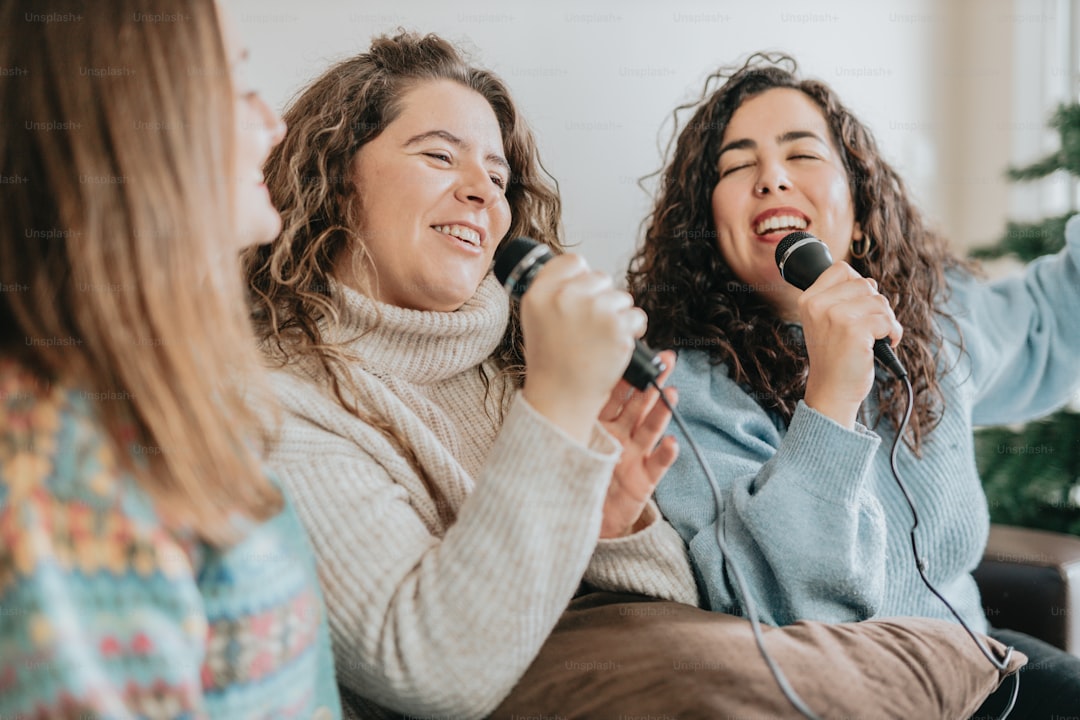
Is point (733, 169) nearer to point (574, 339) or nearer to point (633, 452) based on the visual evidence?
point (633, 452)

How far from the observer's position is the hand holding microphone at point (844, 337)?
3.52 feet

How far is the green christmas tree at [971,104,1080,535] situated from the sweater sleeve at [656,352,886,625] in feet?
3.04

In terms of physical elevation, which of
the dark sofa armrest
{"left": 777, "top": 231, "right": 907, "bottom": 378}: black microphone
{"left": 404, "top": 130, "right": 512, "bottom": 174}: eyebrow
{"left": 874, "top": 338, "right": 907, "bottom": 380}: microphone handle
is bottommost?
the dark sofa armrest

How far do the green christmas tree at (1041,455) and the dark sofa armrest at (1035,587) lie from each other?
1.09 feet

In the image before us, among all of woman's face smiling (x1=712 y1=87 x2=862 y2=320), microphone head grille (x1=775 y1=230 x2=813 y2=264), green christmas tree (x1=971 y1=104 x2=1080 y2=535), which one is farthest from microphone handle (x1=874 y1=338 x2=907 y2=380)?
green christmas tree (x1=971 y1=104 x2=1080 y2=535)

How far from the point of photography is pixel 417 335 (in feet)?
3.65

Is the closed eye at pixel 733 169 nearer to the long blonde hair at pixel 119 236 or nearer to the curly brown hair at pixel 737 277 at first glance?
the curly brown hair at pixel 737 277

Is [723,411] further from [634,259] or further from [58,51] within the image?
[58,51]

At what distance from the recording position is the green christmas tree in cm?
183

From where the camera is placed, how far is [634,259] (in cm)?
155

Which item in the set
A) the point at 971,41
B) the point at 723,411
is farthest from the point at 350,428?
the point at 971,41

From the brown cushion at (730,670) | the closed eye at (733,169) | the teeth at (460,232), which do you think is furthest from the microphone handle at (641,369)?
the closed eye at (733,169)

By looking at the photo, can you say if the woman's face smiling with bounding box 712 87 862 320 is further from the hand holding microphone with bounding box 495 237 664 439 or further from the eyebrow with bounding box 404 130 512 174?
the hand holding microphone with bounding box 495 237 664 439

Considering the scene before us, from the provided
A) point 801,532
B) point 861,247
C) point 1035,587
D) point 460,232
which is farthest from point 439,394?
point 1035,587
